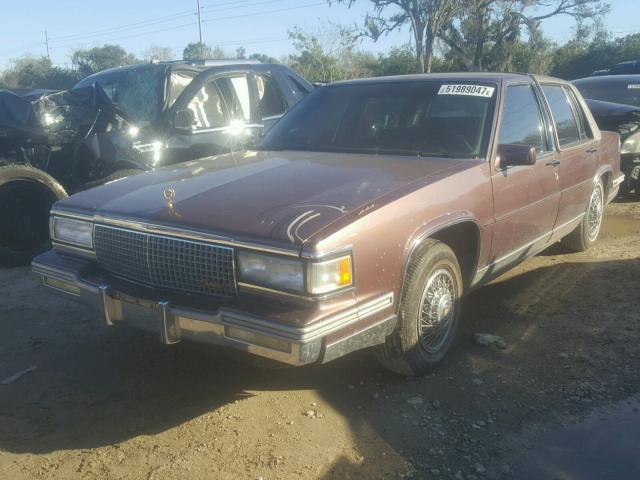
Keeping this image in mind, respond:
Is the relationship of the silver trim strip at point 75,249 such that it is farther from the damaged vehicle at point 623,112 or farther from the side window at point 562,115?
the damaged vehicle at point 623,112

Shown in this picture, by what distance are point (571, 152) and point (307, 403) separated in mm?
3050

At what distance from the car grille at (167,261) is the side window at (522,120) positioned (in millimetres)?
2142

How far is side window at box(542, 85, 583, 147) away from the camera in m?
4.98

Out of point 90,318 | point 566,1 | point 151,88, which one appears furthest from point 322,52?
point 90,318

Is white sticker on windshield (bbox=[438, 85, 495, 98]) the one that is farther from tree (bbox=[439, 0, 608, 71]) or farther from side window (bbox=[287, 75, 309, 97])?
tree (bbox=[439, 0, 608, 71])

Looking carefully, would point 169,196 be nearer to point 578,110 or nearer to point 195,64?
point 578,110

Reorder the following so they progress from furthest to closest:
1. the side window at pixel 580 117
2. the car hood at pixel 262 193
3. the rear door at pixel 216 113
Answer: the rear door at pixel 216 113, the side window at pixel 580 117, the car hood at pixel 262 193

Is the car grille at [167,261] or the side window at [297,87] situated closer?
the car grille at [167,261]

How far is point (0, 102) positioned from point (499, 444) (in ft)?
18.4

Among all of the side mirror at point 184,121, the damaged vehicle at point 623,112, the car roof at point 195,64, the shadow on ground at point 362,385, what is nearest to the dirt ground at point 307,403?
the shadow on ground at point 362,385

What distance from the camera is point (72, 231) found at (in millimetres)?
3633

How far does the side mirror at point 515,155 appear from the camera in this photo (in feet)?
12.6

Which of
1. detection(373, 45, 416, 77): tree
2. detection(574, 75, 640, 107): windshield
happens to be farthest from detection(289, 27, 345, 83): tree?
detection(574, 75, 640, 107): windshield

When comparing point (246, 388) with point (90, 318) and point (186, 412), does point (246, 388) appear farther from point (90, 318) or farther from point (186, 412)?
point (90, 318)
